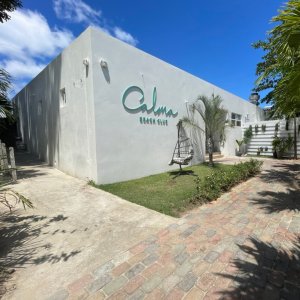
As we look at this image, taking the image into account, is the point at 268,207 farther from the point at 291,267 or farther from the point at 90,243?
the point at 90,243

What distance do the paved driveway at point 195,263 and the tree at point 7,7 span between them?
771cm

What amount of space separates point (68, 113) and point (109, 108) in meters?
2.15

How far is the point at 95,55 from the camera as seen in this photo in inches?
254

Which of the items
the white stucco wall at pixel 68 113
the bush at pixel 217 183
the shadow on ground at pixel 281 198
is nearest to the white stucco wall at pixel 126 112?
the white stucco wall at pixel 68 113

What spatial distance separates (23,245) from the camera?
10.8ft

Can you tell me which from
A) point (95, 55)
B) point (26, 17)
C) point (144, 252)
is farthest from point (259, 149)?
Answer: point (26, 17)

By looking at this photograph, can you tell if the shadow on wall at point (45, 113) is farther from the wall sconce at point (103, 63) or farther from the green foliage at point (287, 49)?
the green foliage at point (287, 49)

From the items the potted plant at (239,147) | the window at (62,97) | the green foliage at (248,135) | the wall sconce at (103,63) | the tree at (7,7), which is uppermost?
the tree at (7,7)

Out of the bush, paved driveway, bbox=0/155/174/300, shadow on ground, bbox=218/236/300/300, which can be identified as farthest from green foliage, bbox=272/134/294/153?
paved driveway, bbox=0/155/174/300

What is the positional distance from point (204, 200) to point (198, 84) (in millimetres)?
7967

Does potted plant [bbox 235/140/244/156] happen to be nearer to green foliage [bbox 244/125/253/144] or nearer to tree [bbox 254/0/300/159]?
green foliage [bbox 244/125/253/144]

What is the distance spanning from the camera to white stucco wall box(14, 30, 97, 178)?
6730 millimetres

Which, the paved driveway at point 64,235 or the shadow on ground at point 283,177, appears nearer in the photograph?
the paved driveway at point 64,235

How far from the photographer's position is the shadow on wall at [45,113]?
29.5 feet
